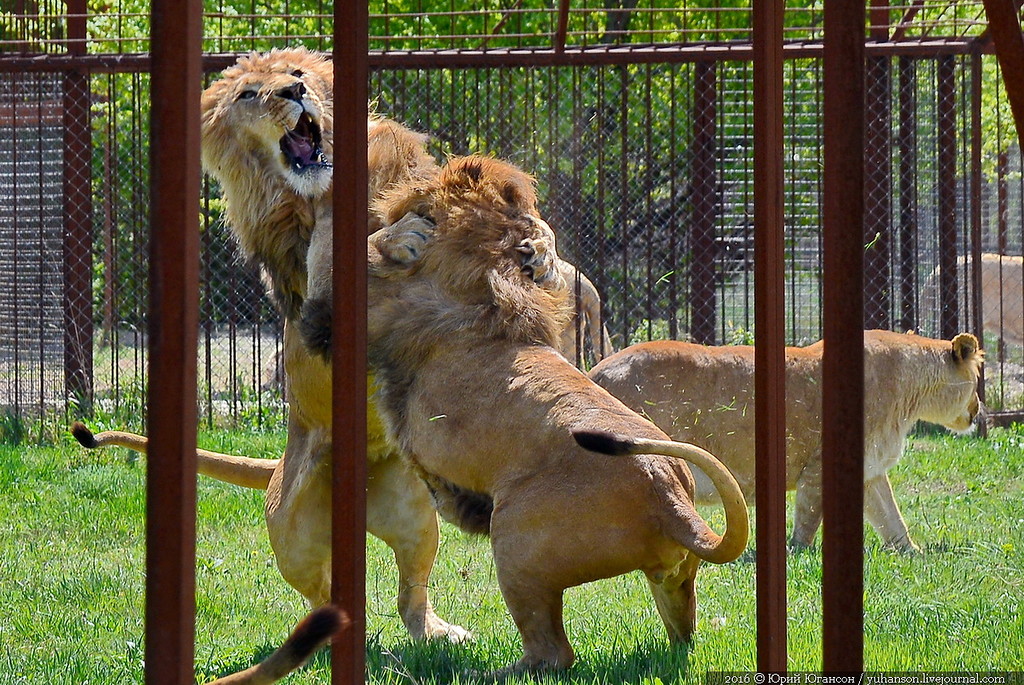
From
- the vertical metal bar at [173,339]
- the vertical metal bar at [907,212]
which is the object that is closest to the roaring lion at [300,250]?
the vertical metal bar at [173,339]

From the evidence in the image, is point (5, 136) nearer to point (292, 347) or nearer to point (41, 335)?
point (41, 335)

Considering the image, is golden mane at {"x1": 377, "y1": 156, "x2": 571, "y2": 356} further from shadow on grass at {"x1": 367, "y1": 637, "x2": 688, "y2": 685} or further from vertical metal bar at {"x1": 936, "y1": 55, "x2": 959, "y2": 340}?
vertical metal bar at {"x1": 936, "y1": 55, "x2": 959, "y2": 340}

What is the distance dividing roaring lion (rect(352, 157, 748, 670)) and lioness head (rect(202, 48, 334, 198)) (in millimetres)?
642

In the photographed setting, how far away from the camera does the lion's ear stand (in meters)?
6.44

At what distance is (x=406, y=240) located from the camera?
4039mm

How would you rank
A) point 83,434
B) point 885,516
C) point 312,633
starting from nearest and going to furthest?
1. point 312,633
2. point 83,434
3. point 885,516

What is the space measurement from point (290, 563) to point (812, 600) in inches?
76.7

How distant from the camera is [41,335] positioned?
9.39 m

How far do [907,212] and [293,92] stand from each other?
6.29 m

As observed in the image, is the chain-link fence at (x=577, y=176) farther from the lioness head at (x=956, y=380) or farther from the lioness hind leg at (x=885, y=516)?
the lioness hind leg at (x=885, y=516)

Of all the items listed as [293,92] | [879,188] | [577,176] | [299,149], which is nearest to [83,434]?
[299,149]

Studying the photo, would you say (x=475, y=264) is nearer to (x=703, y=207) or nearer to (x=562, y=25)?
(x=562, y=25)

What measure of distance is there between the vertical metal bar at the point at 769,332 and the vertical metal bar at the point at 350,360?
0.70m

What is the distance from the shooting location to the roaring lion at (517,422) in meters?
3.41
